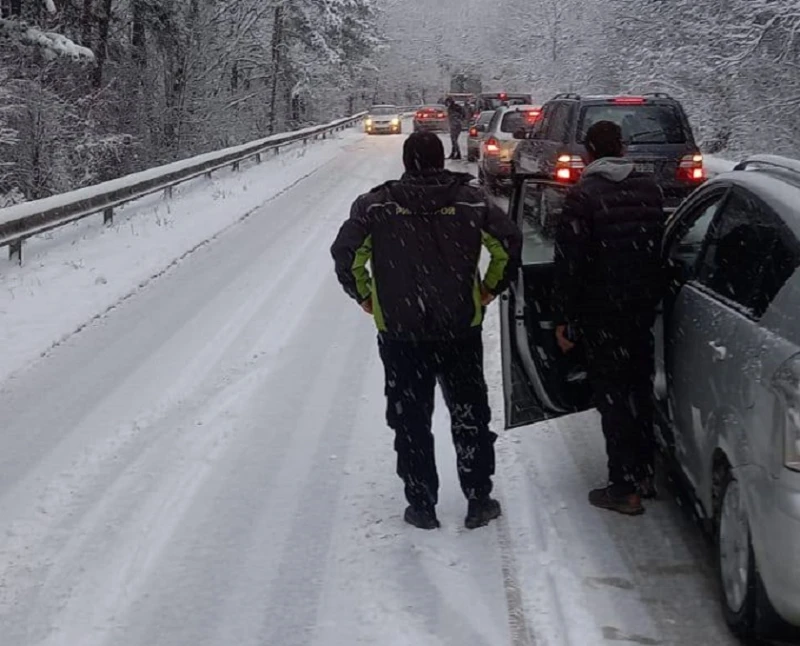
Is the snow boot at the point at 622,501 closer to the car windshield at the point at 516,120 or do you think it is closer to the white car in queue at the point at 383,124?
the car windshield at the point at 516,120

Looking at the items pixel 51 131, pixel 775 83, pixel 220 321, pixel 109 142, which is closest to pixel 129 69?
pixel 109 142

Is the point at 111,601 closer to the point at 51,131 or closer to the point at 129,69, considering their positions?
the point at 51,131

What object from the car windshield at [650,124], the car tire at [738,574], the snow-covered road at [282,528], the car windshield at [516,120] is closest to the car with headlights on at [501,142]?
the car windshield at [516,120]

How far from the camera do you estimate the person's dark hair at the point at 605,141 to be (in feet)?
17.2

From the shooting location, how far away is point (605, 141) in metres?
5.24

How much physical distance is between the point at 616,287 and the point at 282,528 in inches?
80.9

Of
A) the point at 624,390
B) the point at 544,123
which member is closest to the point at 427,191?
the point at 624,390

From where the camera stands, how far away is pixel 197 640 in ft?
13.6

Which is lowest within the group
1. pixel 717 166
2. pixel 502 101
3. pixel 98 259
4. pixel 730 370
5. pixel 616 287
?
pixel 98 259

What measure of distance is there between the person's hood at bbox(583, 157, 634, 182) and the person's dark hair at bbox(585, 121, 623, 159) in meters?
0.08

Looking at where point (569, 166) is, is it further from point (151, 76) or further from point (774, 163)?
point (151, 76)

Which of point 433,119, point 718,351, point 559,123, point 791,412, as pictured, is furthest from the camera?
point 433,119

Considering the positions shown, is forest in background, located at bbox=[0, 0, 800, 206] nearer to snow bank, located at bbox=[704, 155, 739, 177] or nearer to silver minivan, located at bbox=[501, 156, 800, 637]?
snow bank, located at bbox=[704, 155, 739, 177]

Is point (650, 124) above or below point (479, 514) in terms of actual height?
above
